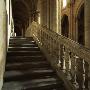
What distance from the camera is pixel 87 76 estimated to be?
5.95m

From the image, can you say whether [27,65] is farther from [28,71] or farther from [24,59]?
[24,59]

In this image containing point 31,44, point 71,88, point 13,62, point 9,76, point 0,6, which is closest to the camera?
point 0,6

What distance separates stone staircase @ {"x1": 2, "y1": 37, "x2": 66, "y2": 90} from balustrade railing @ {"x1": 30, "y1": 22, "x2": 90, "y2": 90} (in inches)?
13.8

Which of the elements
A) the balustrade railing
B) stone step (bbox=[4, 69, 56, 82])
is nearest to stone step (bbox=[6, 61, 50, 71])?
stone step (bbox=[4, 69, 56, 82])

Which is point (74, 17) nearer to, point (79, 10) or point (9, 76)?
point (79, 10)

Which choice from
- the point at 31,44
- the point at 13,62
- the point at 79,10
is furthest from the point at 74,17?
the point at 13,62

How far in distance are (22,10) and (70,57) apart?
2496 cm

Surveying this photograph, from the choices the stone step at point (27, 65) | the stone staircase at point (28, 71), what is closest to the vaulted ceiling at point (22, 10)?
the stone staircase at point (28, 71)

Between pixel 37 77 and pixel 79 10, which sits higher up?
pixel 79 10

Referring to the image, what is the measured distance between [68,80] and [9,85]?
149 cm

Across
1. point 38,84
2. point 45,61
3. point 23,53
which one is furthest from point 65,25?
point 38,84

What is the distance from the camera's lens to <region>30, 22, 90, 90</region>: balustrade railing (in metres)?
5.51

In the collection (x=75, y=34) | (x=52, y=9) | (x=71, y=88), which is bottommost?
(x=71, y=88)

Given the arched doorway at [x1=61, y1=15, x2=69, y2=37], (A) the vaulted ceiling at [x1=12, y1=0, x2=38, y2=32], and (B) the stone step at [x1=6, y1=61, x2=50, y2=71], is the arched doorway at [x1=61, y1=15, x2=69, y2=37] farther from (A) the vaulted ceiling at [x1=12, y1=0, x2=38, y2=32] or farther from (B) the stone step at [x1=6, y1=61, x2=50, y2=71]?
(B) the stone step at [x1=6, y1=61, x2=50, y2=71]
